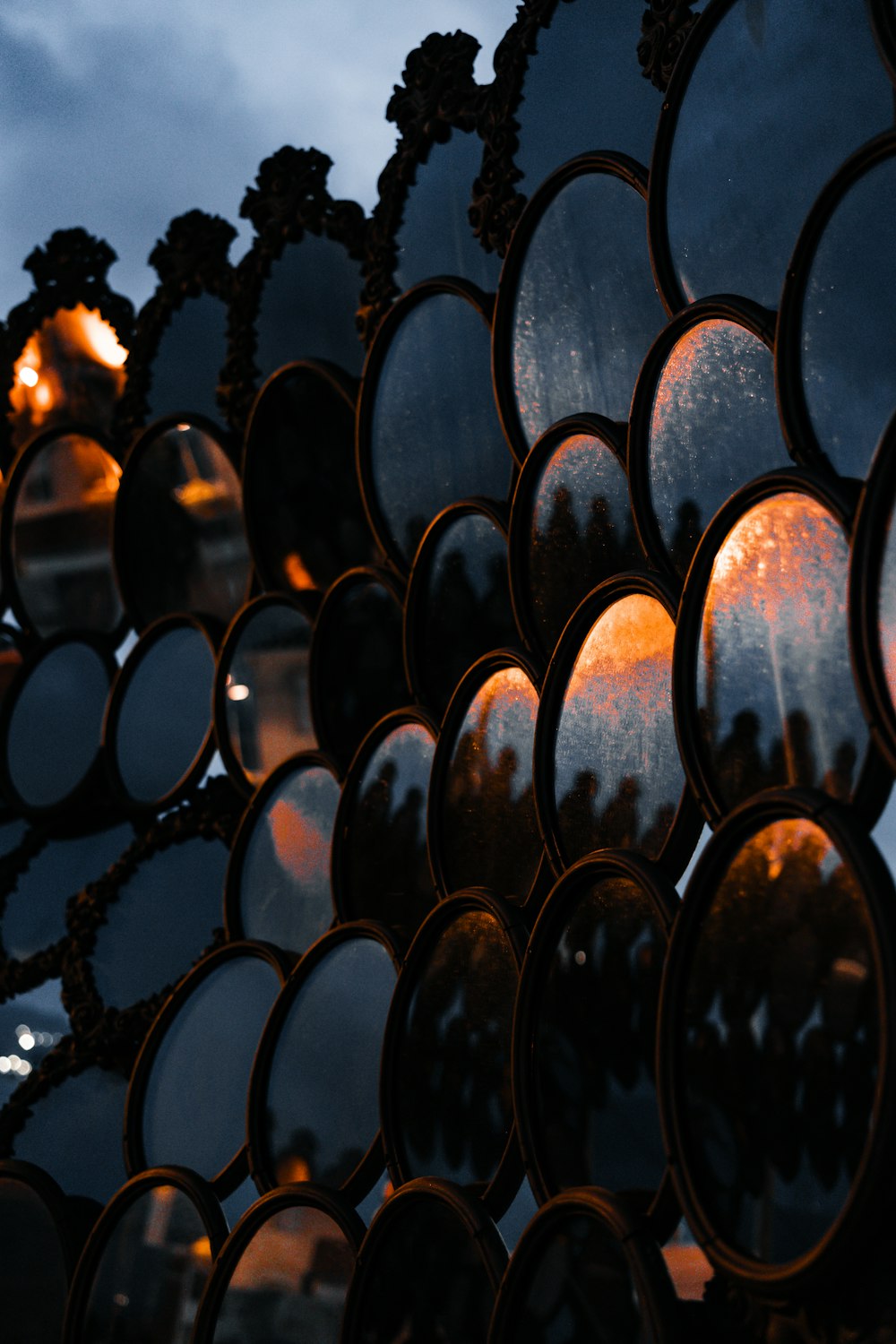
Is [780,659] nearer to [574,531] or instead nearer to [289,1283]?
[574,531]

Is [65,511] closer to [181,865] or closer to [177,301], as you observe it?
[177,301]

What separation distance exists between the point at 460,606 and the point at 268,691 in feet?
1.61

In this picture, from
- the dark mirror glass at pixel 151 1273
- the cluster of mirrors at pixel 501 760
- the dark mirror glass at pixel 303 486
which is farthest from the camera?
the dark mirror glass at pixel 303 486

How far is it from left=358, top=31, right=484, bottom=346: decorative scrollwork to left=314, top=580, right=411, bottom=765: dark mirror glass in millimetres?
439

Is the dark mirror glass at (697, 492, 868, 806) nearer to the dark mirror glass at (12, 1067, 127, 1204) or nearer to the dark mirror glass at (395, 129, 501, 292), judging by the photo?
the dark mirror glass at (395, 129, 501, 292)

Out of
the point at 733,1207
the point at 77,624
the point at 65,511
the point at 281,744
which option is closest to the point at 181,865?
the point at 281,744

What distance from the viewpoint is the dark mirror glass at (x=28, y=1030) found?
2658mm

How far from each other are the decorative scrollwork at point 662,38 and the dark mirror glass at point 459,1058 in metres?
1.10

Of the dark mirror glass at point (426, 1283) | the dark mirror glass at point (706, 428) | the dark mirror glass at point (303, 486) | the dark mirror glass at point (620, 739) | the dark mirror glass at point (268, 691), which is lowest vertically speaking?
the dark mirror glass at point (426, 1283)

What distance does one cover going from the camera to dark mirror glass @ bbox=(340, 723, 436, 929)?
210 cm

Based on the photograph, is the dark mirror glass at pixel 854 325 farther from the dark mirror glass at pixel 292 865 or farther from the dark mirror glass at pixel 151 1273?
the dark mirror glass at pixel 151 1273

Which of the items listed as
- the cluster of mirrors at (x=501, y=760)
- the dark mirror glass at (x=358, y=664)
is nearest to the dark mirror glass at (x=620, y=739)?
the cluster of mirrors at (x=501, y=760)

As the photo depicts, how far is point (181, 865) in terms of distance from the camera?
2586 millimetres

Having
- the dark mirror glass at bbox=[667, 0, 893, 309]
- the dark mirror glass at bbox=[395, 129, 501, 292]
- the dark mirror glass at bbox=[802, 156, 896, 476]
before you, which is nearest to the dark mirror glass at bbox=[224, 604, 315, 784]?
the dark mirror glass at bbox=[395, 129, 501, 292]
